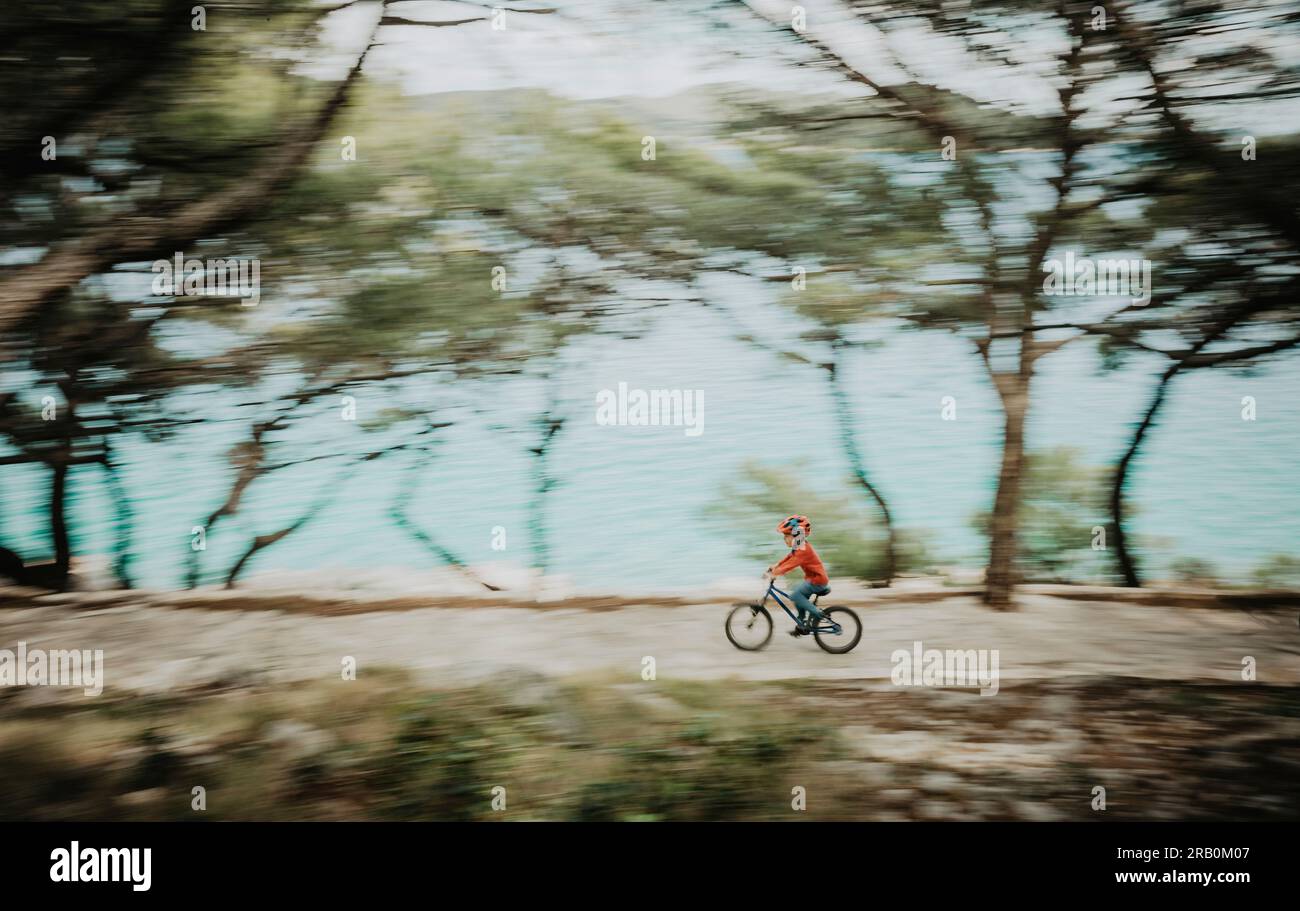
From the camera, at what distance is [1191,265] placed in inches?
149

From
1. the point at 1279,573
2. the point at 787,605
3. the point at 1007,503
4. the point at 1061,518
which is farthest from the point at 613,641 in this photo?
the point at 1279,573

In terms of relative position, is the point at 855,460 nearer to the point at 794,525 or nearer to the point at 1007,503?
the point at 794,525

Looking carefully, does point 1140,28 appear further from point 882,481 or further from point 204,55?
point 204,55

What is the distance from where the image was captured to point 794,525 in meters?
3.87

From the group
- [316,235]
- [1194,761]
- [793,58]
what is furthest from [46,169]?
[1194,761]

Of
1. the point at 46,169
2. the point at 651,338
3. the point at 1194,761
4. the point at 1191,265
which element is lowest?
the point at 1194,761

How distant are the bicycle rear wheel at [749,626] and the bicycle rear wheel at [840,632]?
23cm

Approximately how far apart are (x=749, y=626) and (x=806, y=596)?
0.31 meters

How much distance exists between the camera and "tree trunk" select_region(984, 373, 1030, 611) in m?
3.90

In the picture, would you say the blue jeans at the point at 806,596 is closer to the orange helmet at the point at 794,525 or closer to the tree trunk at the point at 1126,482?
the orange helmet at the point at 794,525

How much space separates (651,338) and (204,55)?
95.2 inches

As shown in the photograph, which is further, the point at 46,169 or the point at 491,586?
the point at 491,586

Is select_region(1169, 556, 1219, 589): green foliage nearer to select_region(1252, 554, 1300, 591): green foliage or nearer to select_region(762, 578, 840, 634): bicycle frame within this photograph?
select_region(1252, 554, 1300, 591): green foliage

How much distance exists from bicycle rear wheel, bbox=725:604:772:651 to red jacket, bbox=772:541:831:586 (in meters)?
0.21
